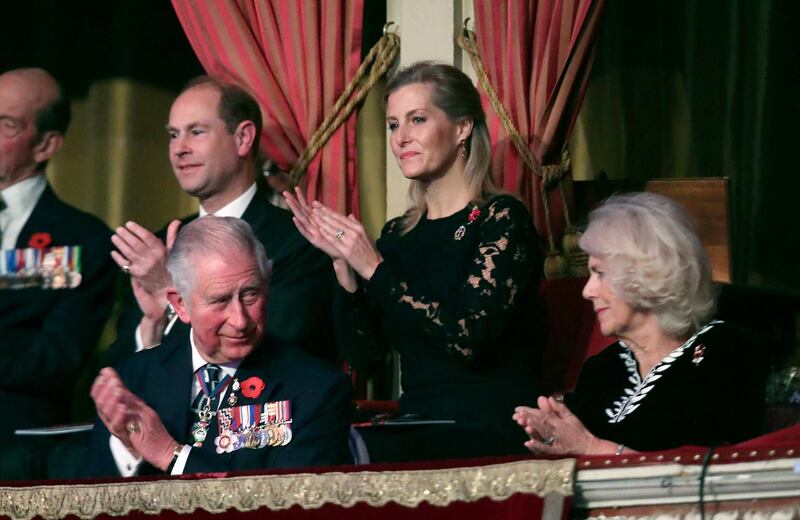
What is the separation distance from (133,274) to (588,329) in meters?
1.19

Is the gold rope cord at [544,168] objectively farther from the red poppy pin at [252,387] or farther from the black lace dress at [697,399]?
the red poppy pin at [252,387]

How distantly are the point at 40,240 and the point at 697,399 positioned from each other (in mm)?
1989

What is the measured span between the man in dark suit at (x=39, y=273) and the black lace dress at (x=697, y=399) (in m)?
1.61

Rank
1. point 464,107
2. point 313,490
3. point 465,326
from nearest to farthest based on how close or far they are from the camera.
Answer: point 313,490 < point 465,326 < point 464,107

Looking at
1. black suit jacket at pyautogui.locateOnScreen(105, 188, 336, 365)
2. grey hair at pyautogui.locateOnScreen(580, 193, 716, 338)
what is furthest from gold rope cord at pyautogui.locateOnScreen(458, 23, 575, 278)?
grey hair at pyautogui.locateOnScreen(580, 193, 716, 338)

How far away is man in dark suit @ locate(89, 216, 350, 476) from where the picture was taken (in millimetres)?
2670

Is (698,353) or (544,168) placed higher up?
(544,168)

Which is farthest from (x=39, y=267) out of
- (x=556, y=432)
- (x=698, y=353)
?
(x=698, y=353)

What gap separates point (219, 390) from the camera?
9.15ft

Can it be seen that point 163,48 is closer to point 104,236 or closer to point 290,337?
point 104,236

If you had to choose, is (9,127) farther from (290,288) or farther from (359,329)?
(359,329)

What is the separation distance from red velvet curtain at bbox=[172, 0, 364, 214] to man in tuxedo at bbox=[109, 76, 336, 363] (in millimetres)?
273

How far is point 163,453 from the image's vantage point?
8.77ft

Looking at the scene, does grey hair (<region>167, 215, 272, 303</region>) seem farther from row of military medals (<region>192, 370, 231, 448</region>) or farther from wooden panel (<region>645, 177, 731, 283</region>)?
wooden panel (<region>645, 177, 731, 283</region>)
